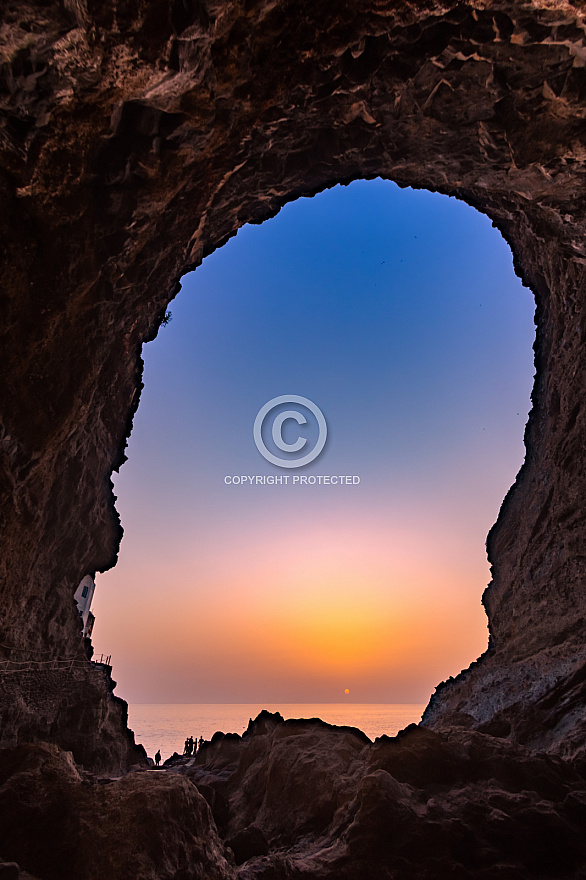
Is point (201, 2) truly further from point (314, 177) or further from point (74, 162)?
point (314, 177)

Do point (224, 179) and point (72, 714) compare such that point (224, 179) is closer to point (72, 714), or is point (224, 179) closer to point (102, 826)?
point (102, 826)

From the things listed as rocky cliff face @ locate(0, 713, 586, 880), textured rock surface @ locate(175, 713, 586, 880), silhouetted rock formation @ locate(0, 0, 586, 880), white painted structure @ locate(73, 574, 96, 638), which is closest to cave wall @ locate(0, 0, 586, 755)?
silhouetted rock formation @ locate(0, 0, 586, 880)

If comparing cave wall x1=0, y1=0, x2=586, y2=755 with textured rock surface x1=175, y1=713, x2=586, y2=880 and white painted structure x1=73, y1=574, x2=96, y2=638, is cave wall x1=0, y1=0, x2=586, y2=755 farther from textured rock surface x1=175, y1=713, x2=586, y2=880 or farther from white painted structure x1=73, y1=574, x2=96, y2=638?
white painted structure x1=73, y1=574, x2=96, y2=638

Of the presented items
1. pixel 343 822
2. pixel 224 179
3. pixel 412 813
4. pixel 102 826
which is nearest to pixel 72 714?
pixel 102 826

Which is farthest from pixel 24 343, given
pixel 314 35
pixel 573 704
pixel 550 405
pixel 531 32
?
pixel 550 405

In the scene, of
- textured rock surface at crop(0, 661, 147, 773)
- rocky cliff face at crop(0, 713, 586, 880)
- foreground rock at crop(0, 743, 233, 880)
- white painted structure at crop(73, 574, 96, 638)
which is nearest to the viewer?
foreground rock at crop(0, 743, 233, 880)

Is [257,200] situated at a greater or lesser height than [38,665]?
greater

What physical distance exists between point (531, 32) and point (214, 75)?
18.2 feet

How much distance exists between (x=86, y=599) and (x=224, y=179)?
22.0 meters

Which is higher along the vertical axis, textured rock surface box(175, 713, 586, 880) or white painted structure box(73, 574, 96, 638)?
white painted structure box(73, 574, 96, 638)

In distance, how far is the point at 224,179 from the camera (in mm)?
11070

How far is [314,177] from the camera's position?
41.9 ft

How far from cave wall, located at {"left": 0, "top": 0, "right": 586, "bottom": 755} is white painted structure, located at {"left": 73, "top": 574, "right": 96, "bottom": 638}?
28.5 ft

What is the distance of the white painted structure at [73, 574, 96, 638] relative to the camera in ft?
74.2
